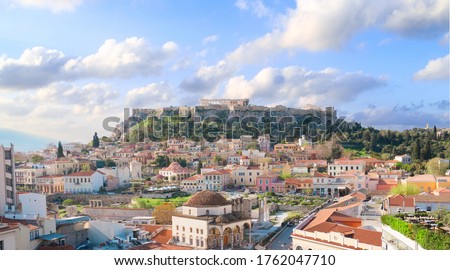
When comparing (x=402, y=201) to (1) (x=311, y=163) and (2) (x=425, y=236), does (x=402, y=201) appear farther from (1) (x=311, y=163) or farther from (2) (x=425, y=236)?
Answer: (1) (x=311, y=163)

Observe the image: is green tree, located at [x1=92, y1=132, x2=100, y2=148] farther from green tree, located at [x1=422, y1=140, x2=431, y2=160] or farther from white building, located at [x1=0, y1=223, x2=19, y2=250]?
white building, located at [x1=0, y1=223, x2=19, y2=250]

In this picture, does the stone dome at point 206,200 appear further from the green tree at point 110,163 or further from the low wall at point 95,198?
the green tree at point 110,163

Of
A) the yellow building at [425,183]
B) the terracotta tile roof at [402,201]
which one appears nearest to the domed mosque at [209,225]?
the terracotta tile roof at [402,201]

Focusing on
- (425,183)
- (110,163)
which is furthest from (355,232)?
(110,163)

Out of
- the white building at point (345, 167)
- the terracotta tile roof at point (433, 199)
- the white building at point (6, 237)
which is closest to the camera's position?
the white building at point (6, 237)
